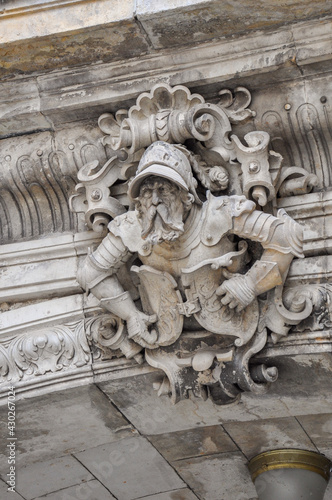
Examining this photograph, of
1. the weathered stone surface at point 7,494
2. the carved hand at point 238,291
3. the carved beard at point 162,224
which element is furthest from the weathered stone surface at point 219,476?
the carved beard at point 162,224

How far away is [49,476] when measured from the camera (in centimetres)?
354

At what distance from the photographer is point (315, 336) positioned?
283 centimetres

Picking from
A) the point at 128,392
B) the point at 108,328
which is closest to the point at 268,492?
the point at 128,392

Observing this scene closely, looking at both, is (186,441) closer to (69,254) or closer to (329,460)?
(329,460)

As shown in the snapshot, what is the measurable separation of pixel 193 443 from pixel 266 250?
90 centimetres

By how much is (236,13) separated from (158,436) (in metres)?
1.40

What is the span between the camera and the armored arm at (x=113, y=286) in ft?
9.64

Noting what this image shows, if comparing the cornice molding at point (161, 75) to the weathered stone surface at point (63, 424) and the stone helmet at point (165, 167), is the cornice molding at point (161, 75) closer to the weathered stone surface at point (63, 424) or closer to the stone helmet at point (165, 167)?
the stone helmet at point (165, 167)

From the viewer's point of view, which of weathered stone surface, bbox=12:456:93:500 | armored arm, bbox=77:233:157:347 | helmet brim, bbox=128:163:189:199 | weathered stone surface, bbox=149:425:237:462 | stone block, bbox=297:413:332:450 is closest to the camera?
helmet brim, bbox=128:163:189:199

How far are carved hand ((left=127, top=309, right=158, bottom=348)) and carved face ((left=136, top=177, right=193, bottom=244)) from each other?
28 cm

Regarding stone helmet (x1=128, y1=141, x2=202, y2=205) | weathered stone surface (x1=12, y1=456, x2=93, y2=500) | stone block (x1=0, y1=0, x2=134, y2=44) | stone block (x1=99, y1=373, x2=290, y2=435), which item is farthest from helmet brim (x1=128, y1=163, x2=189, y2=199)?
weathered stone surface (x1=12, y1=456, x2=93, y2=500)

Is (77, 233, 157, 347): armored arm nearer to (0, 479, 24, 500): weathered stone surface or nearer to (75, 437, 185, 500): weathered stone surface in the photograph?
(75, 437, 185, 500): weathered stone surface

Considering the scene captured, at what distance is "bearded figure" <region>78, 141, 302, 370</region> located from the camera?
2.77m

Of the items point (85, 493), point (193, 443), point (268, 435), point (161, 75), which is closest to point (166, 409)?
point (193, 443)
